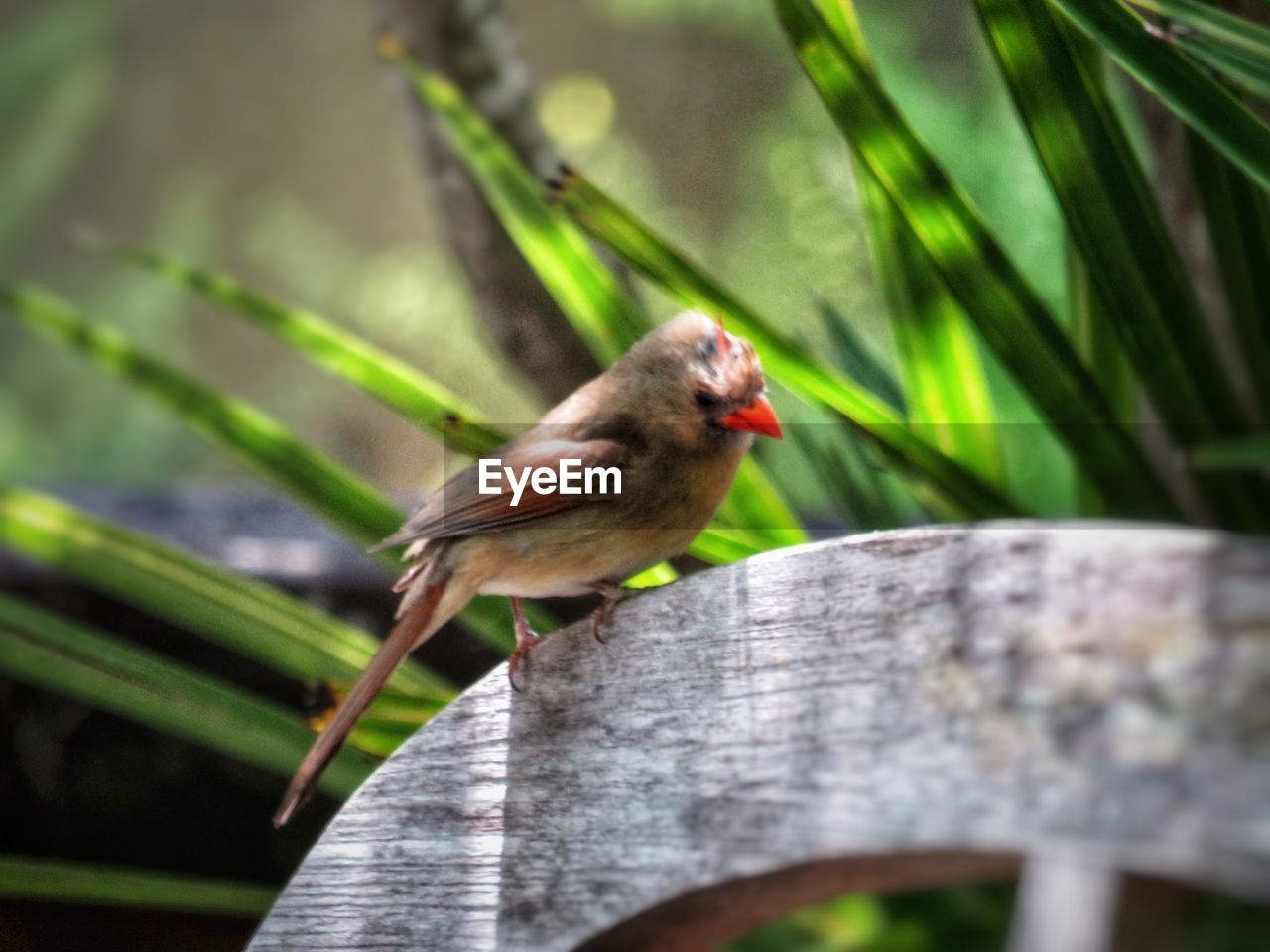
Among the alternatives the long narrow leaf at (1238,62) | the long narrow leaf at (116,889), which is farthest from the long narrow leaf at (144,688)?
the long narrow leaf at (1238,62)

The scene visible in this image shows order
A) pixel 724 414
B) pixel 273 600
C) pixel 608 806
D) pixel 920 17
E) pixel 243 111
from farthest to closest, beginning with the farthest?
pixel 243 111, pixel 920 17, pixel 273 600, pixel 724 414, pixel 608 806

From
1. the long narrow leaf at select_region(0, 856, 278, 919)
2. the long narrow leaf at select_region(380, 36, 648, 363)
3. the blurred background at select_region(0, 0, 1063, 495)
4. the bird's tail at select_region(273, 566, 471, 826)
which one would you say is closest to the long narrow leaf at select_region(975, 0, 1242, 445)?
the long narrow leaf at select_region(380, 36, 648, 363)

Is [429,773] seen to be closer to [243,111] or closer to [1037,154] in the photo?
[1037,154]

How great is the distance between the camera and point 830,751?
627 millimetres

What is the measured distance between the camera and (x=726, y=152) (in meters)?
2.39

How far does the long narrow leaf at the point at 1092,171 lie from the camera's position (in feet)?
2.89

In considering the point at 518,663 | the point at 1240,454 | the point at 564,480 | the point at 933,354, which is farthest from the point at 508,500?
the point at 1240,454

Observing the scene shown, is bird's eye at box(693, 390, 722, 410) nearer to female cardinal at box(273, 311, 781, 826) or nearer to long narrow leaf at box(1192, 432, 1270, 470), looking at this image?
female cardinal at box(273, 311, 781, 826)

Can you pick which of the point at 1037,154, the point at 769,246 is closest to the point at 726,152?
the point at 769,246

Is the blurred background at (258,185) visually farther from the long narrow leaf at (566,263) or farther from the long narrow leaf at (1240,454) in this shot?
the long narrow leaf at (1240,454)

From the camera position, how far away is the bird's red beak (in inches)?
36.2

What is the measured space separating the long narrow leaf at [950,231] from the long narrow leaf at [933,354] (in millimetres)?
92

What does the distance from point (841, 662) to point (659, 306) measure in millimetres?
1648

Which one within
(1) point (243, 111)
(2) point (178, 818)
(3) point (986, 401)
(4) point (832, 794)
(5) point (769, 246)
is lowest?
(4) point (832, 794)
